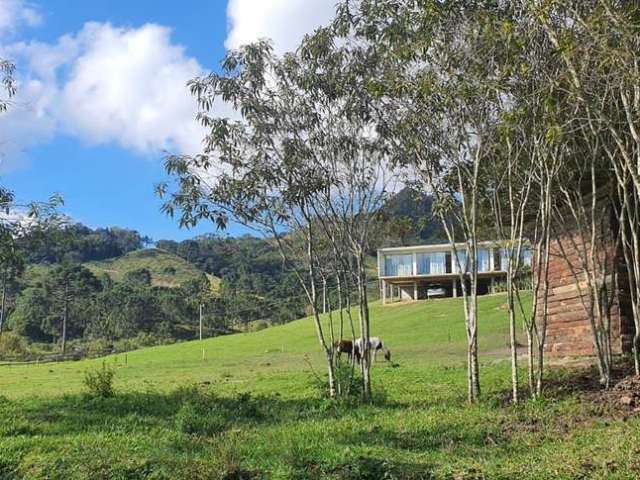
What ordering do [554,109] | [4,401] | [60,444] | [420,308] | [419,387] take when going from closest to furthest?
[60,444], [554,109], [4,401], [419,387], [420,308]

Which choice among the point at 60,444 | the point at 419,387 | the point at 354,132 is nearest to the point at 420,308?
the point at 419,387

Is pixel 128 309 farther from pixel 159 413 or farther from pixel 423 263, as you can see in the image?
pixel 159 413

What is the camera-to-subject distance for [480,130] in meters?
11.8

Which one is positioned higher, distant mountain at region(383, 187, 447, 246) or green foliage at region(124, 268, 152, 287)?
green foliage at region(124, 268, 152, 287)

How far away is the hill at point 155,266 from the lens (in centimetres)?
13162

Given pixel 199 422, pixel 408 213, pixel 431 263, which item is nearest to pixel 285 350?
pixel 431 263

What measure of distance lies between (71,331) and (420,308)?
2135 inches

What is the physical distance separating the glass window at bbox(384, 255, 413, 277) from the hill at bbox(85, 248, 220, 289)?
2414 inches

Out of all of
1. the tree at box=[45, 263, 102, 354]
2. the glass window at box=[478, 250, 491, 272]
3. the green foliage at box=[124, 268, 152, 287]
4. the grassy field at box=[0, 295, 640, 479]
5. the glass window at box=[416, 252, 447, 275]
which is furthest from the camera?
the green foliage at box=[124, 268, 152, 287]

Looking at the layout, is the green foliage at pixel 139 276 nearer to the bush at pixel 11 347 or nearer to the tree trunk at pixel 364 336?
the bush at pixel 11 347

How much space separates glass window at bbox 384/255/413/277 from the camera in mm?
64688

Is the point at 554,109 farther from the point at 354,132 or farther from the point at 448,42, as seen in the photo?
the point at 354,132

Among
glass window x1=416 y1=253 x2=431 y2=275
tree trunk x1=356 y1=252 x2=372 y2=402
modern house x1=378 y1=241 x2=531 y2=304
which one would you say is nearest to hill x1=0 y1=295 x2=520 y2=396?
modern house x1=378 y1=241 x2=531 y2=304

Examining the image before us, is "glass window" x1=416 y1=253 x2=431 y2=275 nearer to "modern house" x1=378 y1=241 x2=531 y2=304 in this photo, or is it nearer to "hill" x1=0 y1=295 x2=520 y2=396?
"modern house" x1=378 y1=241 x2=531 y2=304
